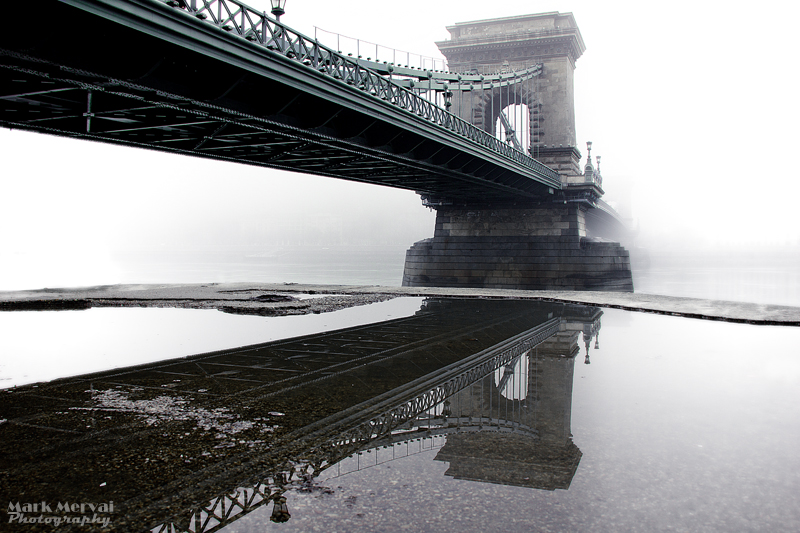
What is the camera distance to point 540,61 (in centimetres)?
4612

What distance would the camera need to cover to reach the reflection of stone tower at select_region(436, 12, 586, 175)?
44812 millimetres

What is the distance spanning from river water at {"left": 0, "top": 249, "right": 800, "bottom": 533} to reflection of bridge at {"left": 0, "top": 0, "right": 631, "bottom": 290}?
5.52 meters

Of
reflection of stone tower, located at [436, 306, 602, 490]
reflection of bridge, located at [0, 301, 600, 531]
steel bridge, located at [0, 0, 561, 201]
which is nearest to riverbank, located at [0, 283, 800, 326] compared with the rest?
steel bridge, located at [0, 0, 561, 201]

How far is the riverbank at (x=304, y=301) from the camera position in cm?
1542

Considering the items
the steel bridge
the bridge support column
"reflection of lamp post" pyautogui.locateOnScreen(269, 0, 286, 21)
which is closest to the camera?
the steel bridge

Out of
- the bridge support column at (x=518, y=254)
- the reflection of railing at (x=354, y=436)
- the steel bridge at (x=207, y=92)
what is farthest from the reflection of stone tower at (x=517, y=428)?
the bridge support column at (x=518, y=254)

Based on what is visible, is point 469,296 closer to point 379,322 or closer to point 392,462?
point 379,322

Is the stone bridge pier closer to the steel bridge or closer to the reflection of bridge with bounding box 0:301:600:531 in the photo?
the steel bridge

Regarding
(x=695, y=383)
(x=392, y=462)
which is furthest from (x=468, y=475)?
(x=695, y=383)

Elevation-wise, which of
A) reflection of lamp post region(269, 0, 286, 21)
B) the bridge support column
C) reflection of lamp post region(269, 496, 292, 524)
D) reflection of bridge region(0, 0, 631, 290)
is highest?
reflection of lamp post region(269, 0, 286, 21)

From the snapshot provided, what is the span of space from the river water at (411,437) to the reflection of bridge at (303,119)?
552 centimetres

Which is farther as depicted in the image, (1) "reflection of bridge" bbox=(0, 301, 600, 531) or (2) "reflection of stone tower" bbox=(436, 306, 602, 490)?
(2) "reflection of stone tower" bbox=(436, 306, 602, 490)

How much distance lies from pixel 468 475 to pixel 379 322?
373 inches

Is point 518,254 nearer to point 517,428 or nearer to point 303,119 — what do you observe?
point 303,119
